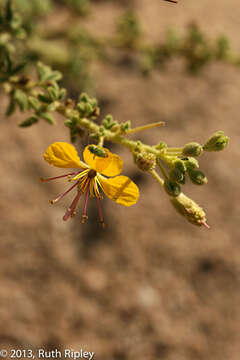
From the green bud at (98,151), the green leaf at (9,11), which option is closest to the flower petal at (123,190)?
the green bud at (98,151)

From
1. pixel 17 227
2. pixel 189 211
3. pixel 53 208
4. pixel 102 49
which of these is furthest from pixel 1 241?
pixel 189 211

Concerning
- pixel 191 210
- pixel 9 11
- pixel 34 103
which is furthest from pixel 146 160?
pixel 9 11

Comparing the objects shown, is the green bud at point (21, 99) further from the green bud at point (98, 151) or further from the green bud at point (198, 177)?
the green bud at point (198, 177)

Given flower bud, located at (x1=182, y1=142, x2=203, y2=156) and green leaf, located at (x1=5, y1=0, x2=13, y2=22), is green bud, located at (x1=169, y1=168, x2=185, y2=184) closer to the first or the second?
flower bud, located at (x1=182, y1=142, x2=203, y2=156)

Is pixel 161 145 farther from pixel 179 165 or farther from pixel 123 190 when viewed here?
pixel 123 190

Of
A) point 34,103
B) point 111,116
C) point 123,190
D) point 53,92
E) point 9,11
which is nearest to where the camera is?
point 123,190

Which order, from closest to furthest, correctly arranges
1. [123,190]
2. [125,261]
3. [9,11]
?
[123,190] < [9,11] < [125,261]

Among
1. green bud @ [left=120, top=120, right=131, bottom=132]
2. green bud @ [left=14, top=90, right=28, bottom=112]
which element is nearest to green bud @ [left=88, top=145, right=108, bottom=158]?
green bud @ [left=120, top=120, right=131, bottom=132]
